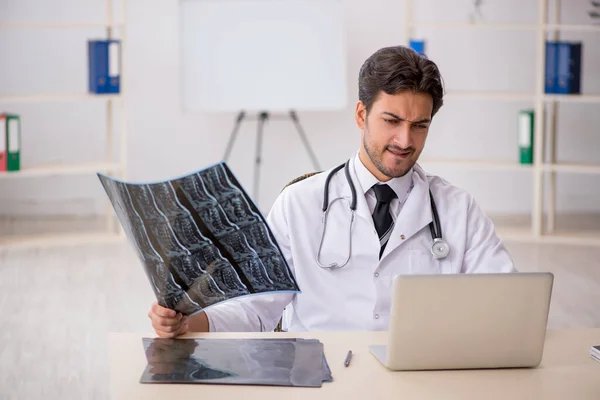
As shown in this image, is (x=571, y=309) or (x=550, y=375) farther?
(x=571, y=309)

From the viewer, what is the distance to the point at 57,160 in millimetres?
6574

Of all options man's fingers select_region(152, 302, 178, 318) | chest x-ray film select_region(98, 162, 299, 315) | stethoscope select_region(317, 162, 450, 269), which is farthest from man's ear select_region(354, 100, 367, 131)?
man's fingers select_region(152, 302, 178, 318)

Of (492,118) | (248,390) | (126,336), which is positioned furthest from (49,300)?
(492,118)

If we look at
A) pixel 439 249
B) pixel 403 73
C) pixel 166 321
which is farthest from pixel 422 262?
pixel 166 321

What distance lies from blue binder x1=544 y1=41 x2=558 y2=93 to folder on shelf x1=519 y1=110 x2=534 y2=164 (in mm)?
200

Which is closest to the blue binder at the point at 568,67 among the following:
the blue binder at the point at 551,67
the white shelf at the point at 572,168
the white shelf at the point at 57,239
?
the blue binder at the point at 551,67

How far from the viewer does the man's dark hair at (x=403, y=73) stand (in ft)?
7.07

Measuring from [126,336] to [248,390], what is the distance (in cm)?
40

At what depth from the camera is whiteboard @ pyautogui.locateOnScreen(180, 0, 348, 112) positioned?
6.09 meters

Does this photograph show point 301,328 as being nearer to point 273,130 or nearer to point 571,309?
point 571,309

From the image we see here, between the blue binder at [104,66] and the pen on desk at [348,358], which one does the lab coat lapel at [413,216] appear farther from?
the blue binder at [104,66]

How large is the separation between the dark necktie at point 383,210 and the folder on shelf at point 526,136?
3812 millimetres

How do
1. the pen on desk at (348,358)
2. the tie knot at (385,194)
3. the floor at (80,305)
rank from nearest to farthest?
the pen on desk at (348,358)
the tie knot at (385,194)
the floor at (80,305)

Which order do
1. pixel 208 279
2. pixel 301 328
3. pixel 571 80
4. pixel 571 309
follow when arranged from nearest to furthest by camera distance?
pixel 208 279, pixel 301 328, pixel 571 309, pixel 571 80
